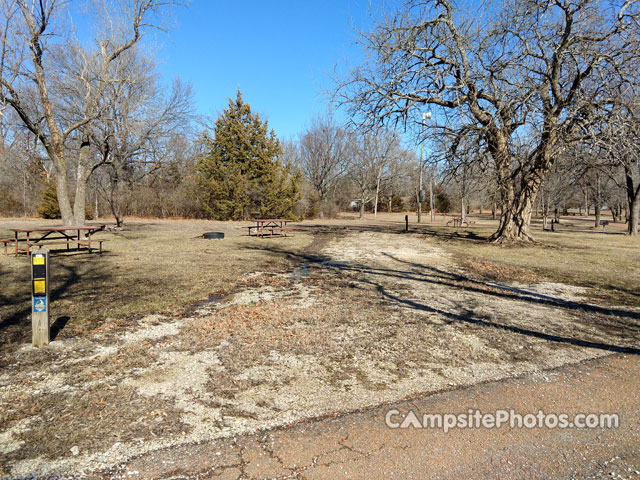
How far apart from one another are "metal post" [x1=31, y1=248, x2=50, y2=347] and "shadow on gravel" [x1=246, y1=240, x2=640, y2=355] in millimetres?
4819

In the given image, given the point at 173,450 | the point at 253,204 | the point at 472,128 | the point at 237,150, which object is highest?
the point at 237,150

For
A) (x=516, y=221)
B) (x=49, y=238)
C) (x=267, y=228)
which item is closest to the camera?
(x=49, y=238)

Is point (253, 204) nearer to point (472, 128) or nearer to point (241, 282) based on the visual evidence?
point (472, 128)

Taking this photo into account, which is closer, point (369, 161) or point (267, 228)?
point (267, 228)

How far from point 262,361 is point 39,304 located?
249 cm

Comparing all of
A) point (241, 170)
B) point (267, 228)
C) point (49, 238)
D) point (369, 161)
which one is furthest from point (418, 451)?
point (369, 161)

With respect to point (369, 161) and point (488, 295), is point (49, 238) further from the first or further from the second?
point (369, 161)

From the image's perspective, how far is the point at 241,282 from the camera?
8023 mm

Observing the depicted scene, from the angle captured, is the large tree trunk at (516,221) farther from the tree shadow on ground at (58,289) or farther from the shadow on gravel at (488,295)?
the tree shadow on ground at (58,289)

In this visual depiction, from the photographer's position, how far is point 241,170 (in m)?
30.2

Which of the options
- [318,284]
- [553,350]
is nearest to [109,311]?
[318,284]

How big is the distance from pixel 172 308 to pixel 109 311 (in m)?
0.87

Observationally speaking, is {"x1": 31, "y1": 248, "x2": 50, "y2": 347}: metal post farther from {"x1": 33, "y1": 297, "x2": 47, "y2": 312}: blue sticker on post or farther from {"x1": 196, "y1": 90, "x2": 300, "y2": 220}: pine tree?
{"x1": 196, "y1": 90, "x2": 300, "y2": 220}: pine tree

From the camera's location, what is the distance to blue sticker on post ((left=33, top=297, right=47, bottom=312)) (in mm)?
4123
